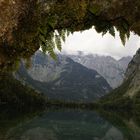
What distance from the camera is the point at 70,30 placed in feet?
34.1

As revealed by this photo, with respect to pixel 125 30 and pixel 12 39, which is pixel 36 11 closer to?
pixel 12 39

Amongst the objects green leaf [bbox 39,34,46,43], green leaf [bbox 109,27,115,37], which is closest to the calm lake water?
green leaf [bbox 109,27,115,37]

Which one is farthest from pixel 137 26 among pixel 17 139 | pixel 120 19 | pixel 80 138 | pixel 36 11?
pixel 80 138

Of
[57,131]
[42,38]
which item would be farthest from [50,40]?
[57,131]

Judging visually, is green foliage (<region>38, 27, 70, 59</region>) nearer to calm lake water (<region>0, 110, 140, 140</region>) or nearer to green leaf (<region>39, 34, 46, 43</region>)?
green leaf (<region>39, 34, 46, 43</region>)

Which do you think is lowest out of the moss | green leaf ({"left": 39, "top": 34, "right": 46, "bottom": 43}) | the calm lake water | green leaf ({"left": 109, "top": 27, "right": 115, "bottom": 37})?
green leaf ({"left": 39, "top": 34, "right": 46, "bottom": 43})

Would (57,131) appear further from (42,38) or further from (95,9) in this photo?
(95,9)

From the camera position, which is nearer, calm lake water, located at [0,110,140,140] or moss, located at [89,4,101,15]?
moss, located at [89,4,101,15]

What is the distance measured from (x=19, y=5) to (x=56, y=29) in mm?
2139

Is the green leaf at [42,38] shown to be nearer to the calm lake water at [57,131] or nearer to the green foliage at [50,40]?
the green foliage at [50,40]

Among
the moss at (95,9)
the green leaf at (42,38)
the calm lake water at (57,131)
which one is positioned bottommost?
the green leaf at (42,38)

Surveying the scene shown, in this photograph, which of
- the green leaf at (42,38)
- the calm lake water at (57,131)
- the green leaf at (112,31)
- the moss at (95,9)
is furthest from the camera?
the calm lake water at (57,131)

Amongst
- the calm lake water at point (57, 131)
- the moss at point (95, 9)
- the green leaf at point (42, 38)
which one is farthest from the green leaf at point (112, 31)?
the calm lake water at point (57, 131)

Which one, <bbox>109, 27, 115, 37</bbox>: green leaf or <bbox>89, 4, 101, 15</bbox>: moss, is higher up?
<bbox>89, 4, 101, 15</bbox>: moss
